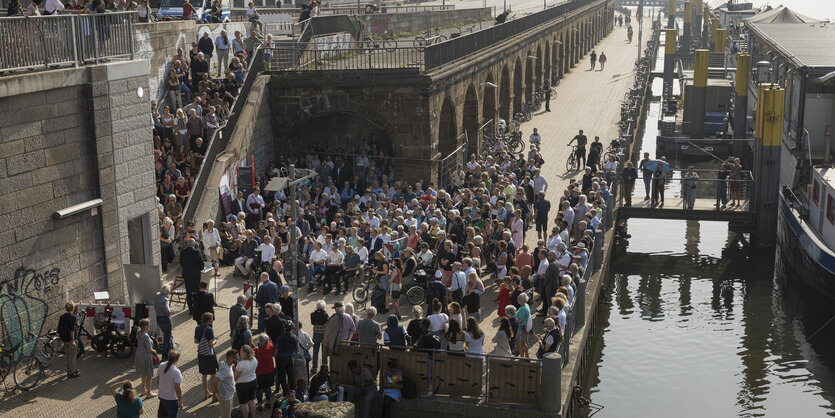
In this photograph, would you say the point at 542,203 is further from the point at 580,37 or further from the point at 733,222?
the point at 580,37

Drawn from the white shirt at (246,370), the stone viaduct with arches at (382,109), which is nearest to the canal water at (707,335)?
the stone viaduct with arches at (382,109)

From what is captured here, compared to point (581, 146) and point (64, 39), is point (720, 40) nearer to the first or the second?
point (581, 146)

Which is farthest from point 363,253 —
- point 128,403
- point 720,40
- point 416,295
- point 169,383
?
point 720,40

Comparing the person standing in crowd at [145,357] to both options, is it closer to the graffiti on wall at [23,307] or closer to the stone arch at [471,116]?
the graffiti on wall at [23,307]

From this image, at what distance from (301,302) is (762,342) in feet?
36.5

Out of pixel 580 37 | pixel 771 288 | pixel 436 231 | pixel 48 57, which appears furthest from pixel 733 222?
pixel 580 37

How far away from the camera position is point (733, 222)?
29266 millimetres

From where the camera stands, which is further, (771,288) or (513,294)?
(771,288)

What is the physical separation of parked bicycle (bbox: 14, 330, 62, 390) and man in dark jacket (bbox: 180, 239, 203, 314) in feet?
9.42

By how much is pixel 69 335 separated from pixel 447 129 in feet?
64.0

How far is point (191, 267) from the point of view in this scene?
62.5 feet

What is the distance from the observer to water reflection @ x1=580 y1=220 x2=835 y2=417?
794 inches

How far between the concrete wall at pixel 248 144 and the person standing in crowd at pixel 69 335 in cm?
777

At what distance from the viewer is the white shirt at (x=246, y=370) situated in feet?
47.2
